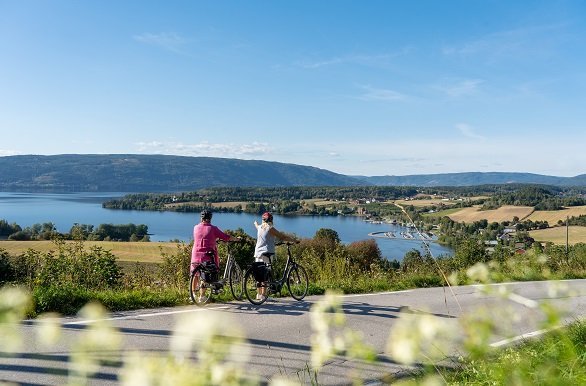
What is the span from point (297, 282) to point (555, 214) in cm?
8278

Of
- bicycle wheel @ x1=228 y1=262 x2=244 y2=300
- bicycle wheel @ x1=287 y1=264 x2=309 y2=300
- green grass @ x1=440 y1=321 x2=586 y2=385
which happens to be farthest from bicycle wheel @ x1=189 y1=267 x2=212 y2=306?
green grass @ x1=440 y1=321 x2=586 y2=385

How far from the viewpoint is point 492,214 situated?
8319 centimetres

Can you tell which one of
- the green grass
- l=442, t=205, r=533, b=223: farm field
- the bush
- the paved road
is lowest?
l=442, t=205, r=533, b=223: farm field

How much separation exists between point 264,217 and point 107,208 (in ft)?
438

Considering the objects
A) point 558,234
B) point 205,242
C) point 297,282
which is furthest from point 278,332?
point 558,234

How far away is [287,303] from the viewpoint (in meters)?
9.39

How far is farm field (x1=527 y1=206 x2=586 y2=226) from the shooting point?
7581cm

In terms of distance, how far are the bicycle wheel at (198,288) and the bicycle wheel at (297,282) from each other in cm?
165

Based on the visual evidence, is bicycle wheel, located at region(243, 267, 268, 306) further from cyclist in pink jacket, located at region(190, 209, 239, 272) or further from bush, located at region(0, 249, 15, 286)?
bush, located at region(0, 249, 15, 286)

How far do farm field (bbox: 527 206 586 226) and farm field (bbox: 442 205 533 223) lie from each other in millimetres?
1822

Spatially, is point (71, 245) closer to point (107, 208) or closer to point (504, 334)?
point (504, 334)

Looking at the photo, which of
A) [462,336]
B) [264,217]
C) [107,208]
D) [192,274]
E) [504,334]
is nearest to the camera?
[462,336]

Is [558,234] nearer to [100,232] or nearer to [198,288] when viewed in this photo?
[100,232]

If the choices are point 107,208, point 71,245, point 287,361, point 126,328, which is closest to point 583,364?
point 287,361
